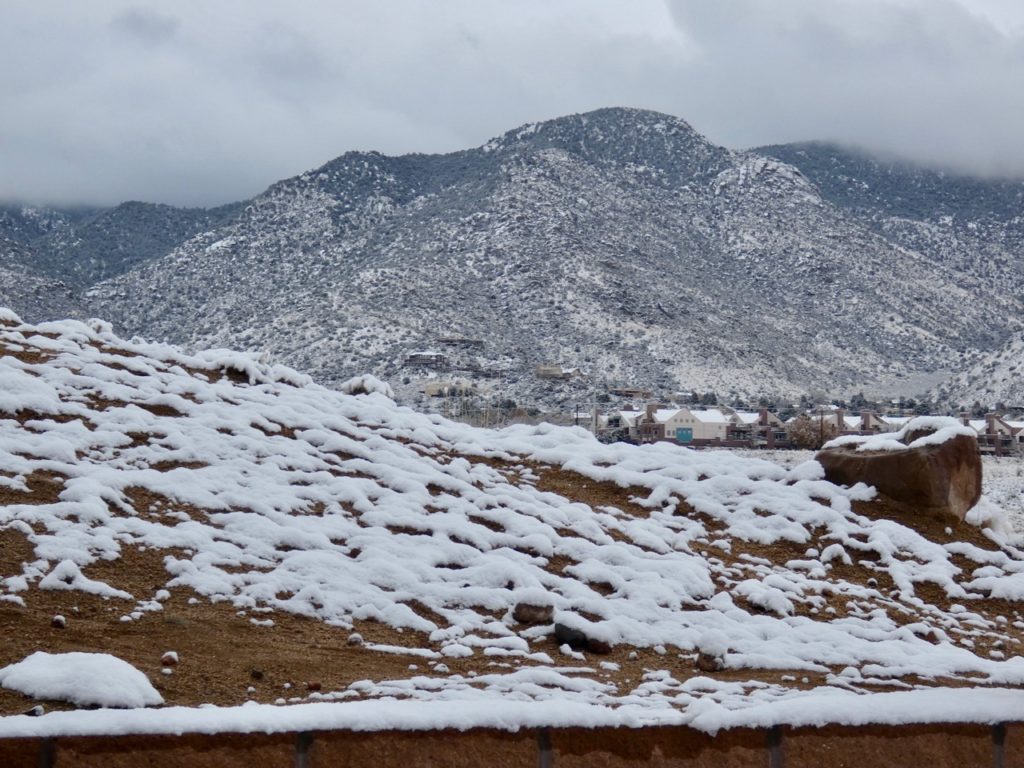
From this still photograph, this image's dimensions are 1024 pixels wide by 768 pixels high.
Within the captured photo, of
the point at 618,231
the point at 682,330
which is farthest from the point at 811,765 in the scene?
the point at 618,231

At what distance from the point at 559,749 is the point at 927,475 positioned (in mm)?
11303

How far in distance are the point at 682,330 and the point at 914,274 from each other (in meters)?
31.9

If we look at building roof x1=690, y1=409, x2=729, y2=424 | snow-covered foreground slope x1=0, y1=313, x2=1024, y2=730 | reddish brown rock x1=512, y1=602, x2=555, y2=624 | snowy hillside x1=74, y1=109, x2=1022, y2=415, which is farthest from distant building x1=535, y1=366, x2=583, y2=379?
reddish brown rock x1=512, y1=602, x2=555, y2=624

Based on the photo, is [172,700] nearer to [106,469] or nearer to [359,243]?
[106,469]

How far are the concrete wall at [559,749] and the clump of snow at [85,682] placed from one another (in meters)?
1.90

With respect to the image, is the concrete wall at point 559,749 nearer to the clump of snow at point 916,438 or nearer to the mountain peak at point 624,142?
the clump of snow at point 916,438

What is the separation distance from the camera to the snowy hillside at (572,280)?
78.6m

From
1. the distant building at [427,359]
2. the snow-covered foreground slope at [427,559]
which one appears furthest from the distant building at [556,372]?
the snow-covered foreground slope at [427,559]

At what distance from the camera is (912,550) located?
12.8 meters

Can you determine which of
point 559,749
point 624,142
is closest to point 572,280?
point 624,142

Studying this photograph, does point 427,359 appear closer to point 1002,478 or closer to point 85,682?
point 1002,478

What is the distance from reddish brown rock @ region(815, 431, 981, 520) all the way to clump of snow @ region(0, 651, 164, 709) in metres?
10.9

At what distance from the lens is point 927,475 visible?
14031mm

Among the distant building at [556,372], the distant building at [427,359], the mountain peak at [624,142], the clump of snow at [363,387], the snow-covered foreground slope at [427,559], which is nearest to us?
the snow-covered foreground slope at [427,559]
